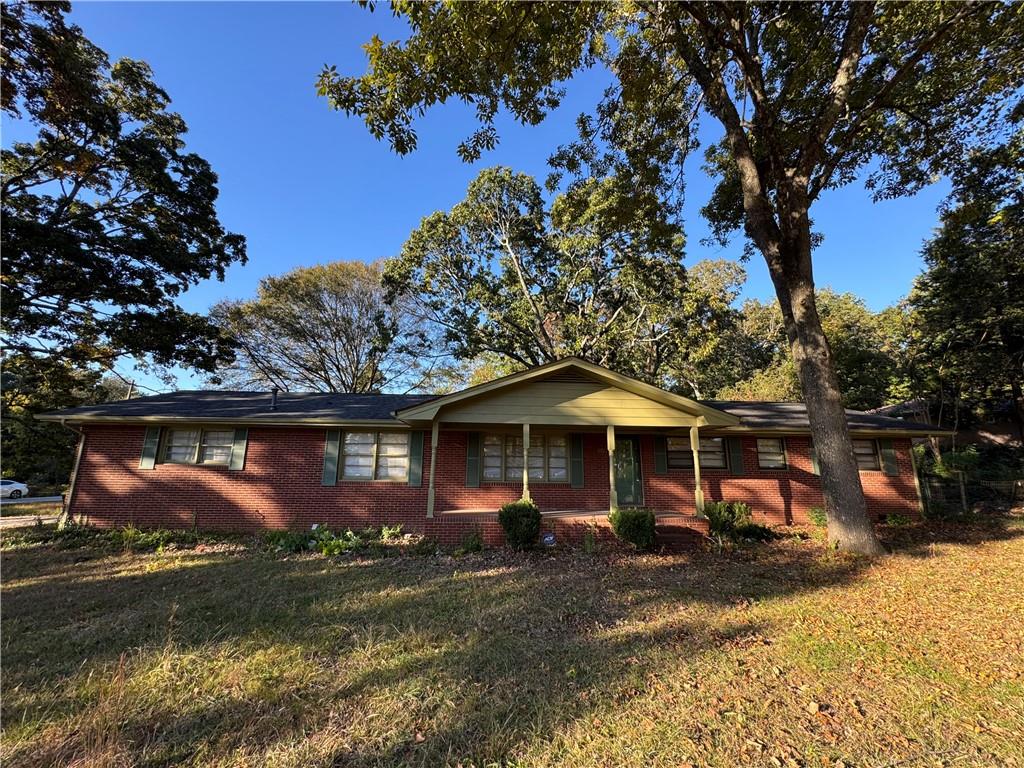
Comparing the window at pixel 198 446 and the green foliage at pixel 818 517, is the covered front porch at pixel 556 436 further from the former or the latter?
the window at pixel 198 446

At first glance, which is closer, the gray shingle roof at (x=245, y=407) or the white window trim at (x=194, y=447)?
the gray shingle roof at (x=245, y=407)

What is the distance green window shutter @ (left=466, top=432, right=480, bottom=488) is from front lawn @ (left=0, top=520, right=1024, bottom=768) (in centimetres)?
423

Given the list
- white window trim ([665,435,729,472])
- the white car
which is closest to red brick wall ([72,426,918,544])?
white window trim ([665,435,729,472])

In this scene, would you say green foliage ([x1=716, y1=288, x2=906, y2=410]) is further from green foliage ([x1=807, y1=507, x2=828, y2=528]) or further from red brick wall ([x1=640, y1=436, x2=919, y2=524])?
green foliage ([x1=807, y1=507, x2=828, y2=528])

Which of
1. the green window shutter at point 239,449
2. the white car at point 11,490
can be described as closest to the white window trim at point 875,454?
the green window shutter at point 239,449

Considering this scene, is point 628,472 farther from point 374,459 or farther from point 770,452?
point 374,459

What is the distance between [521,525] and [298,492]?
5833 millimetres

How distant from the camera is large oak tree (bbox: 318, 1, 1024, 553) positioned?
21.5ft

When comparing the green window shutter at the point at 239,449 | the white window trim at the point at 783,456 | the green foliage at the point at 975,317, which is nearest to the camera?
the green window shutter at the point at 239,449

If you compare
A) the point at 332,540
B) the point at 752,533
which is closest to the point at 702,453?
the point at 752,533

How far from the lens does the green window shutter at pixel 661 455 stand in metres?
12.1

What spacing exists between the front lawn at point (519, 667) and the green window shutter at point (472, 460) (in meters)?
4.23

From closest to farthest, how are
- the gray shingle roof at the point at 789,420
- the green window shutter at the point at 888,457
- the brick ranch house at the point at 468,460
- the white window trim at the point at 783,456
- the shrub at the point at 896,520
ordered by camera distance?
the brick ranch house at the point at 468,460 < the shrub at the point at 896,520 < the gray shingle roof at the point at 789,420 < the white window trim at the point at 783,456 < the green window shutter at the point at 888,457

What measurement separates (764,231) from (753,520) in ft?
23.1
